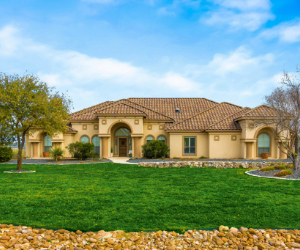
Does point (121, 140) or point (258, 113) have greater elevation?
point (258, 113)

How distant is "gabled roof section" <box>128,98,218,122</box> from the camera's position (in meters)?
30.5

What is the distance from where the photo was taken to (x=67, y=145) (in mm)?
27812

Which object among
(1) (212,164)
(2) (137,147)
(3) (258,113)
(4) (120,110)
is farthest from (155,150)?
(3) (258,113)

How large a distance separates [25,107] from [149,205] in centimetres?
1288

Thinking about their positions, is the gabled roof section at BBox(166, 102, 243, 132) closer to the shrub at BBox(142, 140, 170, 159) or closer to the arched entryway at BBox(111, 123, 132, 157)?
the shrub at BBox(142, 140, 170, 159)

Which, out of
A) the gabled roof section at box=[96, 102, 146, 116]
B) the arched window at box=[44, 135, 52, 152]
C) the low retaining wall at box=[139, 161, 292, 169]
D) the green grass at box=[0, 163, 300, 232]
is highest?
the gabled roof section at box=[96, 102, 146, 116]

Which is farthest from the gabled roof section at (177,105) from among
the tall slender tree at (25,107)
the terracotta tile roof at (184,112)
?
the tall slender tree at (25,107)

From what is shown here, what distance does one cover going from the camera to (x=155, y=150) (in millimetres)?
24641

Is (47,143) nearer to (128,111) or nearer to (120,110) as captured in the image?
(120,110)

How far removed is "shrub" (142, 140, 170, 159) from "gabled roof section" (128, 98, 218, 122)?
17.4ft

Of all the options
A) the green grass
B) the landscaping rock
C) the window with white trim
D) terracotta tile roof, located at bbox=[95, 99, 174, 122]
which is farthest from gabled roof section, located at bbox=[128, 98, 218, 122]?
the landscaping rock

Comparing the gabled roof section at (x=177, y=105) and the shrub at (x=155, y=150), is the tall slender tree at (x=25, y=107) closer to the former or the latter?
the shrub at (x=155, y=150)

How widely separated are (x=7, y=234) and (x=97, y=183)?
648cm

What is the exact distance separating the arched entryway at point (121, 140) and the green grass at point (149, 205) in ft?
53.7
